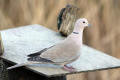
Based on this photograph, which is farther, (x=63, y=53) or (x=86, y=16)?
(x=86, y=16)

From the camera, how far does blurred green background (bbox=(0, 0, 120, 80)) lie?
598 cm

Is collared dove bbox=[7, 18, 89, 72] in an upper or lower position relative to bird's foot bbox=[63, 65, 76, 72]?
upper

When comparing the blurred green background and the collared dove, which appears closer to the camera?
the collared dove

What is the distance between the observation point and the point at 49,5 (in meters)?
6.02

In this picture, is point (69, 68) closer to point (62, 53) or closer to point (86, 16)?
point (62, 53)

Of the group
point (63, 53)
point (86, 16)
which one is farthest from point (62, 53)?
point (86, 16)

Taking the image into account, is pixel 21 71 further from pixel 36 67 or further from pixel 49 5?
pixel 49 5

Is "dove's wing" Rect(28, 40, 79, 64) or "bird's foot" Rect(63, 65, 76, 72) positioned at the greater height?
Result: "dove's wing" Rect(28, 40, 79, 64)

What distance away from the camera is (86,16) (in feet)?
19.7

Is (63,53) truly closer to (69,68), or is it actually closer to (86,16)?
(69,68)

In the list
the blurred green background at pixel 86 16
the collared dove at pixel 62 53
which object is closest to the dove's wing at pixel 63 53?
the collared dove at pixel 62 53

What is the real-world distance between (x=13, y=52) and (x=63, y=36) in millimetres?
547

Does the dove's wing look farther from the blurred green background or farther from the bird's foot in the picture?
the blurred green background

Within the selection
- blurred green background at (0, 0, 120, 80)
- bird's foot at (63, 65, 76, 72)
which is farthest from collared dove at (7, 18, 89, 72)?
blurred green background at (0, 0, 120, 80)
